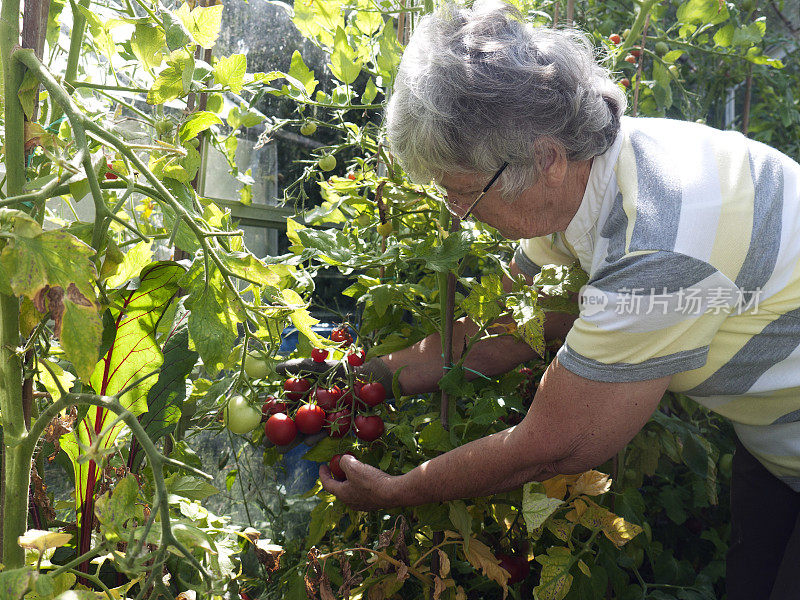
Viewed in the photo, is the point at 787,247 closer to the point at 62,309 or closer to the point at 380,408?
the point at 380,408

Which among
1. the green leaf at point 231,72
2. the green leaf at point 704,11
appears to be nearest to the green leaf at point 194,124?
the green leaf at point 231,72

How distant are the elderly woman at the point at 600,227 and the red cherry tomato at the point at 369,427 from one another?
7 centimetres

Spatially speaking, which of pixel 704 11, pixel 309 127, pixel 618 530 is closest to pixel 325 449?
pixel 618 530

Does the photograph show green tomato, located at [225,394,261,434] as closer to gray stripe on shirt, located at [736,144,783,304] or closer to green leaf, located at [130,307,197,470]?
green leaf, located at [130,307,197,470]

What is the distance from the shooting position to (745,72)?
2.20 meters

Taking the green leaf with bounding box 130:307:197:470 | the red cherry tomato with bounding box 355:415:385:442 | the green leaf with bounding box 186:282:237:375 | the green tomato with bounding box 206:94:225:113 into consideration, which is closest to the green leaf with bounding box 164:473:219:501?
the green leaf with bounding box 130:307:197:470

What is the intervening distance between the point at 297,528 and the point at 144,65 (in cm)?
130

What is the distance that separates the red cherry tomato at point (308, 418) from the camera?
1.19m

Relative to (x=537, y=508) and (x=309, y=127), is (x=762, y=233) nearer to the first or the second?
(x=537, y=508)

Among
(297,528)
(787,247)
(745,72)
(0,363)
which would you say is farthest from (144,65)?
(745,72)

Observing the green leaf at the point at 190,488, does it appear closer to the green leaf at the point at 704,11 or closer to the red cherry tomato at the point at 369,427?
the red cherry tomato at the point at 369,427

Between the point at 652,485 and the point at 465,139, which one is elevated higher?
the point at 465,139

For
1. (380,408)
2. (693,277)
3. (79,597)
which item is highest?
(693,277)

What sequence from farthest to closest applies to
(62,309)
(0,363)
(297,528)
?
(297,528) → (0,363) → (62,309)
